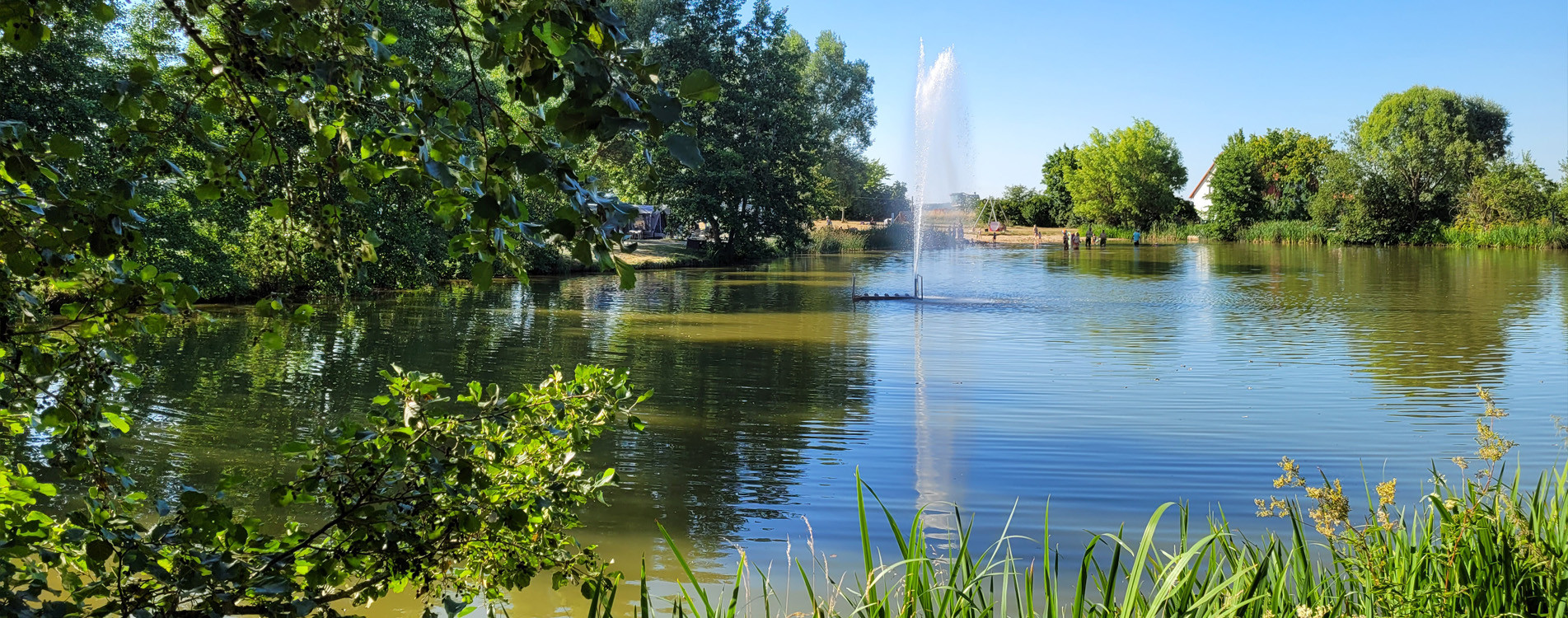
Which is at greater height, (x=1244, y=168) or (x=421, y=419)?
(x=1244, y=168)

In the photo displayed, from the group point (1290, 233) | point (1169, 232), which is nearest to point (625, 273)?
point (1290, 233)

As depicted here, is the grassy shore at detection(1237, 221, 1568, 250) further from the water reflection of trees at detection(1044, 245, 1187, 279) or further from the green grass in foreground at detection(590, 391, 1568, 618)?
the green grass in foreground at detection(590, 391, 1568, 618)

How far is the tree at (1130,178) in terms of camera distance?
3066 inches

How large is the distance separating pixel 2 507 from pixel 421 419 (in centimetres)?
77

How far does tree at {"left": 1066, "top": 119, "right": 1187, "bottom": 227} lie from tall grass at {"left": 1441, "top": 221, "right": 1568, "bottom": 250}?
25.8 m

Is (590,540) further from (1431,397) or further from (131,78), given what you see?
(1431,397)

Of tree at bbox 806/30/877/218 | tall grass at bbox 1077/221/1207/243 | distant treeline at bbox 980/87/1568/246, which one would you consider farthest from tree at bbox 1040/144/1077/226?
tree at bbox 806/30/877/218

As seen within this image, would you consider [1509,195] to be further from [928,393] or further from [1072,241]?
[928,393]

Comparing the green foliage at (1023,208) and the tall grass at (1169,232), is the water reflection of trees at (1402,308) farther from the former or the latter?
the green foliage at (1023,208)

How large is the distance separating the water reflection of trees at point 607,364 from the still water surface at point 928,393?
41 millimetres

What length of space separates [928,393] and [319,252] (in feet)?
26.1

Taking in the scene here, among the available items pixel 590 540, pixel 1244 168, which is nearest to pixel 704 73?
pixel 590 540

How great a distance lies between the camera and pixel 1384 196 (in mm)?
56281

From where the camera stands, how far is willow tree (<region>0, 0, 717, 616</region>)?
1561 mm
